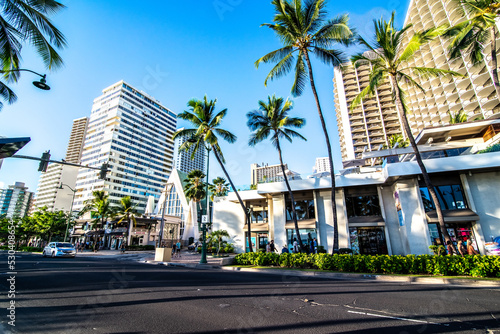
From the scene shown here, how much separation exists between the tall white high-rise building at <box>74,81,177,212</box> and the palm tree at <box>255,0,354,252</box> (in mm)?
86162

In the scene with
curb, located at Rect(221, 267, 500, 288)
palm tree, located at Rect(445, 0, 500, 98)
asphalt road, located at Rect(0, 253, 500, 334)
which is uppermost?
palm tree, located at Rect(445, 0, 500, 98)

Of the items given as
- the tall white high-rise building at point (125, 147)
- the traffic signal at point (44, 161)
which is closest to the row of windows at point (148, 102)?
the tall white high-rise building at point (125, 147)

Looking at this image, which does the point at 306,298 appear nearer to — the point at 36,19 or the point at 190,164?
the point at 36,19

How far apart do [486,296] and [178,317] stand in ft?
27.5

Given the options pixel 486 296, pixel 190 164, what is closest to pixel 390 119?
pixel 486 296

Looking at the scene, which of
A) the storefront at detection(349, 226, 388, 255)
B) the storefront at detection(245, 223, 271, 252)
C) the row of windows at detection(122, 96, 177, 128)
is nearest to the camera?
the storefront at detection(349, 226, 388, 255)

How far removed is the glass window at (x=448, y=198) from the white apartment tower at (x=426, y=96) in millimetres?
9888

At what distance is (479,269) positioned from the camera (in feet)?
30.7

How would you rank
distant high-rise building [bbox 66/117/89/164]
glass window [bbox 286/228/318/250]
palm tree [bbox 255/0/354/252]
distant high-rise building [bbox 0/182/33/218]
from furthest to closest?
1. distant high-rise building [bbox 66/117/89/164]
2. distant high-rise building [bbox 0/182/33/218]
3. glass window [bbox 286/228/318/250]
4. palm tree [bbox 255/0/354/252]

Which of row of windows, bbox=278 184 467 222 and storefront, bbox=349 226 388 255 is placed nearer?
row of windows, bbox=278 184 467 222

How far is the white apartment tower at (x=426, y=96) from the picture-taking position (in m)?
45.8

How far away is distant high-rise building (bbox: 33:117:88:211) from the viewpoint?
315 feet

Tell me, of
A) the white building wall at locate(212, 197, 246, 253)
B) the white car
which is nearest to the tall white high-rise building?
the white car

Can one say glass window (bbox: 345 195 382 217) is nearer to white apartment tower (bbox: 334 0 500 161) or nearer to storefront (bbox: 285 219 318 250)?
storefront (bbox: 285 219 318 250)
